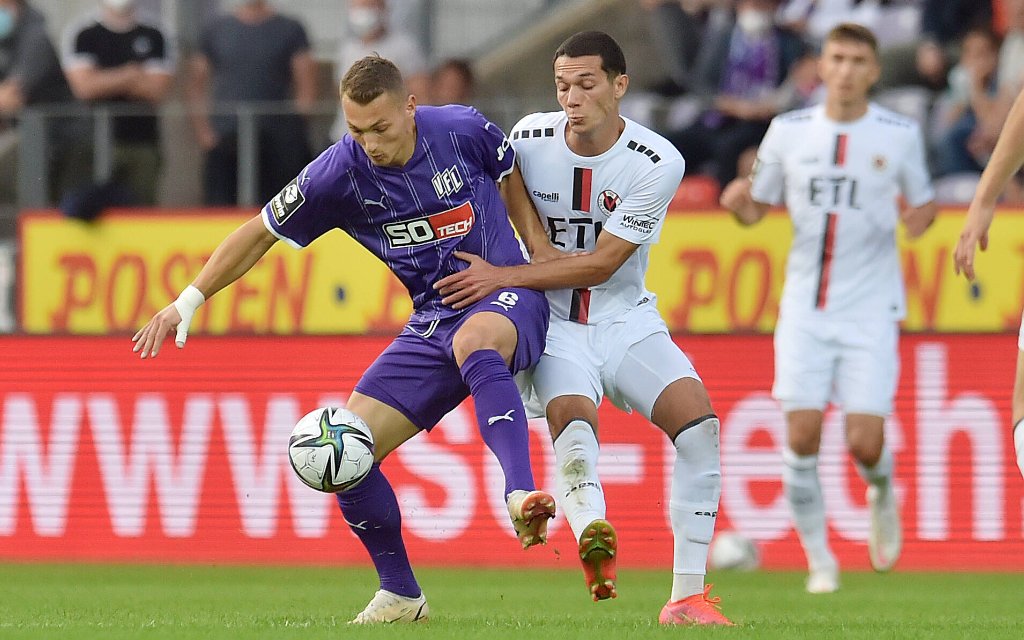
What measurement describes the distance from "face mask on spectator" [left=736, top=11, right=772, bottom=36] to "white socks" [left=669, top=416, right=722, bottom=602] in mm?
6630

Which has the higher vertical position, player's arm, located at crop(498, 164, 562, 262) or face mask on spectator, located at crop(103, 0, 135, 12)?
face mask on spectator, located at crop(103, 0, 135, 12)

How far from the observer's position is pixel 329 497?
10.0 metres

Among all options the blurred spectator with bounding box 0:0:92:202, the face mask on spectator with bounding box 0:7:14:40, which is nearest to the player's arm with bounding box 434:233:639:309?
the blurred spectator with bounding box 0:0:92:202

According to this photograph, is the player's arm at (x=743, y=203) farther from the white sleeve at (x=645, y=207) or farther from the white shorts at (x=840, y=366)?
the white sleeve at (x=645, y=207)

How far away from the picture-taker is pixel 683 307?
11.6 m

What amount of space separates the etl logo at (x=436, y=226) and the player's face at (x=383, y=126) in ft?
0.82

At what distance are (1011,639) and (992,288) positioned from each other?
5754 millimetres

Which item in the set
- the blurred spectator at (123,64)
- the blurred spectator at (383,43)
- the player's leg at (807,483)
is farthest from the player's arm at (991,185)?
the blurred spectator at (123,64)

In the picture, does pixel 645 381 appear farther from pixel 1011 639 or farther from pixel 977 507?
pixel 977 507

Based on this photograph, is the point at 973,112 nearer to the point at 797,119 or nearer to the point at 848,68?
the point at 797,119

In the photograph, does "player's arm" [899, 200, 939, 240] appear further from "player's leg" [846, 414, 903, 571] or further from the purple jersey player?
the purple jersey player

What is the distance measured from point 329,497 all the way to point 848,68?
3773 millimetres

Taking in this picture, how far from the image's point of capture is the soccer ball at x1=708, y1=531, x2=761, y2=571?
380 inches

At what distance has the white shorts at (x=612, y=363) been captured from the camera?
6.62 meters
